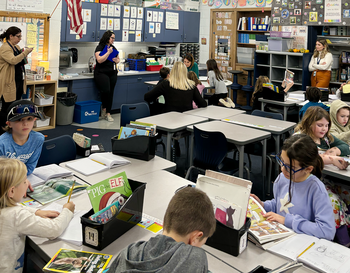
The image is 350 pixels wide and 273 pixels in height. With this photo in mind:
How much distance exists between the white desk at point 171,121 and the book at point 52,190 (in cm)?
173

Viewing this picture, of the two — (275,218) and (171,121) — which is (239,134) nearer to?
(171,121)

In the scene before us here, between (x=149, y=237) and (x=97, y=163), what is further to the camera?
(x=97, y=163)

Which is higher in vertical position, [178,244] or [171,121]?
[171,121]

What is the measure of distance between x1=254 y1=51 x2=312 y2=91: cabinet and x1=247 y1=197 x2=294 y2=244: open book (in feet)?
19.7

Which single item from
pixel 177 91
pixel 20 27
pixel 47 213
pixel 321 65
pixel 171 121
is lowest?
pixel 47 213

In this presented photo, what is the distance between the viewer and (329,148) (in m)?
3.21

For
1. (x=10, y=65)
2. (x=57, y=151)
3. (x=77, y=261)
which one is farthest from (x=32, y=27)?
(x=77, y=261)

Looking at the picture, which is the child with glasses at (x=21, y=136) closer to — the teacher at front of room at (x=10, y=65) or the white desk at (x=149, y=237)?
the white desk at (x=149, y=237)

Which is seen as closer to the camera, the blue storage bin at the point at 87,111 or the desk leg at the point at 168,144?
the desk leg at the point at 168,144

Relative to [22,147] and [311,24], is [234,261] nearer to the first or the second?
[22,147]

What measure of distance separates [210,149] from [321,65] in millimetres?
4466

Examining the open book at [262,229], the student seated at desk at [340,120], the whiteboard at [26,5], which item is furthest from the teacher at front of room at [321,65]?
the open book at [262,229]

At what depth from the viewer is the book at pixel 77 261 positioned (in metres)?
1.63

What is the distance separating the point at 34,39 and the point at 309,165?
5.51 m
